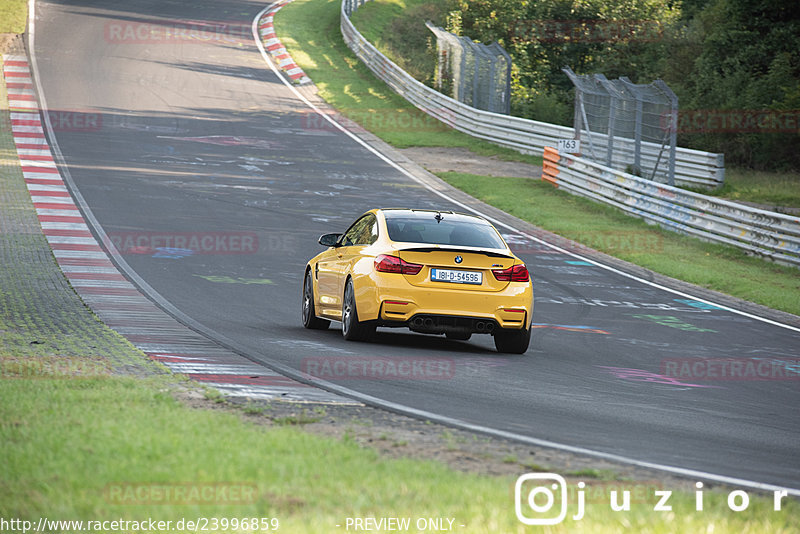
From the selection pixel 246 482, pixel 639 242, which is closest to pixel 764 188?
pixel 639 242

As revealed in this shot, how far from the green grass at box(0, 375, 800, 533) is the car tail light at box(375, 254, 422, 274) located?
15.1ft

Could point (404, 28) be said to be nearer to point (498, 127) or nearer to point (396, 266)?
point (498, 127)

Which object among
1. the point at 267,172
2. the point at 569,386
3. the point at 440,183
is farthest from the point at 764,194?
the point at 569,386

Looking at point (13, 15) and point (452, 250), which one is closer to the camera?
point (452, 250)

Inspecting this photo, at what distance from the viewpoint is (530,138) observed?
113ft

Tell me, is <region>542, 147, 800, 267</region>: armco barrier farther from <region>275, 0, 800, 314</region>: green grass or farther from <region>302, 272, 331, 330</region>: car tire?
<region>302, 272, 331, 330</region>: car tire

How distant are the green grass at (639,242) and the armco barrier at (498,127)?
2405 millimetres

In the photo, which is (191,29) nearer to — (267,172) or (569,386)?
(267,172)

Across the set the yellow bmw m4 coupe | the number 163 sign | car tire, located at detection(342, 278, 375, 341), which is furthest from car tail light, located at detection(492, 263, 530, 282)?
the number 163 sign

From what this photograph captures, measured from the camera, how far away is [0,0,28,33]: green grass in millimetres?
44625

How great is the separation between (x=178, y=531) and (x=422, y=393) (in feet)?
13.2

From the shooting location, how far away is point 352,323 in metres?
11.3

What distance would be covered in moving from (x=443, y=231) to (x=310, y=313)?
2.18 m
